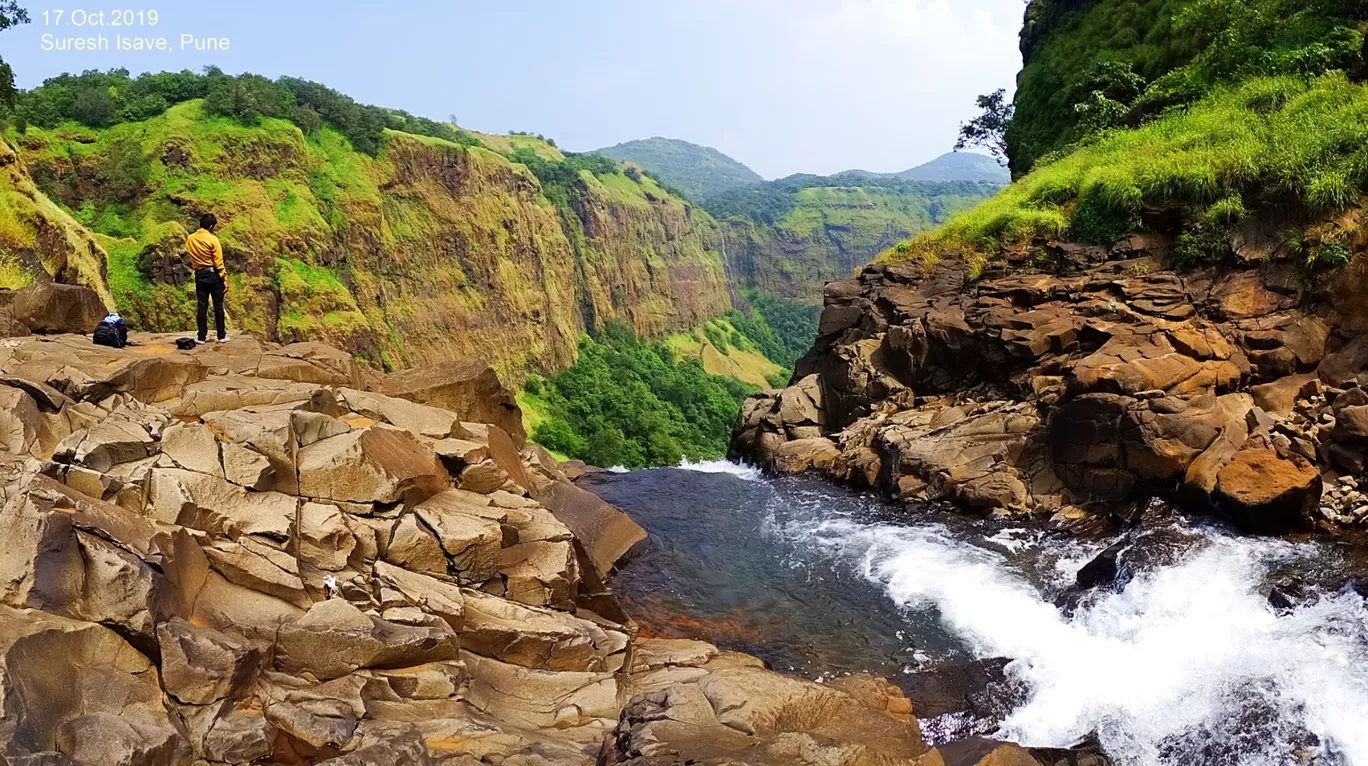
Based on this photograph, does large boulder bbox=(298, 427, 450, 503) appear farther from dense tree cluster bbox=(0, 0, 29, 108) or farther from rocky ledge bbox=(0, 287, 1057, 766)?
dense tree cluster bbox=(0, 0, 29, 108)

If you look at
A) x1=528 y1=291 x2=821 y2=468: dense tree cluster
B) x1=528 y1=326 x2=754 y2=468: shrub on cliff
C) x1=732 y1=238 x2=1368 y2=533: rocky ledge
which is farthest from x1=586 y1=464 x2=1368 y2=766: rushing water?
x1=528 y1=291 x2=821 y2=468: dense tree cluster

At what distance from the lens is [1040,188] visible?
2497cm

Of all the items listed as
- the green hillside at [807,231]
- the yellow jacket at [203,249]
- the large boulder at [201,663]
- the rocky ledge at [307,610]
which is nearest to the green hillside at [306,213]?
the yellow jacket at [203,249]

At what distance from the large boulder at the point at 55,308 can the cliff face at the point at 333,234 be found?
400cm

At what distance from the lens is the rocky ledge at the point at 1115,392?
1424cm

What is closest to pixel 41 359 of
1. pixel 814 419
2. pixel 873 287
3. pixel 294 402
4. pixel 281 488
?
pixel 294 402

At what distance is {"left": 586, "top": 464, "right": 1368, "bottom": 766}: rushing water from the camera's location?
9328 millimetres

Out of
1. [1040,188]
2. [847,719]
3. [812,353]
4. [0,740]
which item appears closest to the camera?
[0,740]

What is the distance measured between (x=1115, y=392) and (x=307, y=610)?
→ 14.9 meters

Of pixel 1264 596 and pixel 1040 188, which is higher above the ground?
pixel 1040 188

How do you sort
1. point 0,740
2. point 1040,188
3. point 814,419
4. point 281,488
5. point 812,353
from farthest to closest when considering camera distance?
point 812,353
point 814,419
point 1040,188
point 281,488
point 0,740

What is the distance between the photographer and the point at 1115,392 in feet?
54.1

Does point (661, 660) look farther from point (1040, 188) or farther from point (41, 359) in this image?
point (1040, 188)

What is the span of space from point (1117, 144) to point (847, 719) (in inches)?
892
